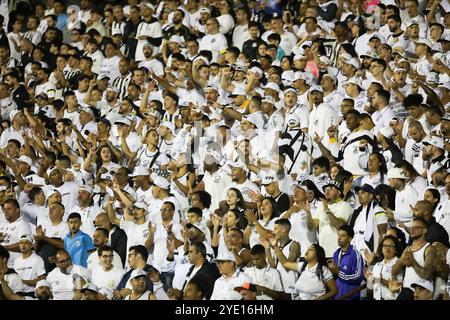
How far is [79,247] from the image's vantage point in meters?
12.8

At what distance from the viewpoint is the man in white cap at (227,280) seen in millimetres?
11188

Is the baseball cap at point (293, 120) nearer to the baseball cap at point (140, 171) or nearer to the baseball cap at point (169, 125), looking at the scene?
the baseball cap at point (169, 125)

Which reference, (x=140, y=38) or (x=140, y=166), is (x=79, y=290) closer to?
(x=140, y=166)

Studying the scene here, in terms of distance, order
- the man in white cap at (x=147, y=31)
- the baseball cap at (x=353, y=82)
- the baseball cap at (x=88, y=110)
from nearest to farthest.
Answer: the baseball cap at (x=353, y=82)
the baseball cap at (x=88, y=110)
the man in white cap at (x=147, y=31)

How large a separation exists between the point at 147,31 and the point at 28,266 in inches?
212

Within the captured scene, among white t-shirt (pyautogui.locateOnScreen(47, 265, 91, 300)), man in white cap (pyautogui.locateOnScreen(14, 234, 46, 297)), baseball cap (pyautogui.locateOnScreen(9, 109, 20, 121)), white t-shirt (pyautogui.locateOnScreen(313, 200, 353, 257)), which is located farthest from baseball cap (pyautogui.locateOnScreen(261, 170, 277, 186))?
baseball cap (pyautogui.locateOnScreen(9, 109, 20, 121))

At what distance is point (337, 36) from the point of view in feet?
51.4

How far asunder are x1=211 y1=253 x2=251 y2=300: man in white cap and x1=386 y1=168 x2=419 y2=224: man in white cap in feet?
6.10

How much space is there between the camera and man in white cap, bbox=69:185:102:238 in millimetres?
13301

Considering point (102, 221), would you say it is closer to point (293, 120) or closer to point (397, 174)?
point (293, 120)

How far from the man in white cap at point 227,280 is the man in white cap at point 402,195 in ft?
6.10

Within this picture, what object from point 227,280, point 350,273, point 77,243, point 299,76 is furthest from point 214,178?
point 350,273

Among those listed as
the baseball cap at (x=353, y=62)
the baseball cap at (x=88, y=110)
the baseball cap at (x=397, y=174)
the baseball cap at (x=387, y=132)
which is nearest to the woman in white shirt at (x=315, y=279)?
the baseball cap at (x=397, y=174)
